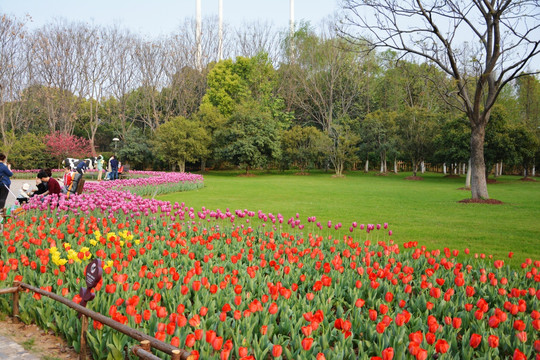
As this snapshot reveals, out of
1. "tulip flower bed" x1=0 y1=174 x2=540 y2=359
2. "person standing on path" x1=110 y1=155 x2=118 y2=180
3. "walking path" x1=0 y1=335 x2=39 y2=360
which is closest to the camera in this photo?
"tulip flower bed" x1=0 y1=174 x2=540 y2=359

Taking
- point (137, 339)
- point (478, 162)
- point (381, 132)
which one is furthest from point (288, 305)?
point (381, 132)

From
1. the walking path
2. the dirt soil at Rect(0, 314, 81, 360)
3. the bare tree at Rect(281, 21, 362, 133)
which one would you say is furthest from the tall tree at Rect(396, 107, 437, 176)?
the walking path

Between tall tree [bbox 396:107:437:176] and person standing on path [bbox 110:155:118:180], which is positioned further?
Answer: tall tree [bbox 396:107:437:176]

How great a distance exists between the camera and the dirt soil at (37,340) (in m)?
3.54

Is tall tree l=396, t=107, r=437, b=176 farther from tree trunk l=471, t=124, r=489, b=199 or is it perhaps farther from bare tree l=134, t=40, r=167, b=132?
bare tree l=134, t=40, r=167, b=132

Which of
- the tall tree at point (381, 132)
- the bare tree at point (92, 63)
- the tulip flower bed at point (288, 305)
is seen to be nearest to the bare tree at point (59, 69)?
the bare tree at point (92, 63)

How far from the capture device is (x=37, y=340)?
382cm

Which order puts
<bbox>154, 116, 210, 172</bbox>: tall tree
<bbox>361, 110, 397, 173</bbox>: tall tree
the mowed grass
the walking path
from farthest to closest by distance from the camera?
<bbox>361, 110, 397, 173</bbox>: tall tree
<bbox>154, 116, 210, 172</bbox>: tall tree
the mowed grass
the walking path

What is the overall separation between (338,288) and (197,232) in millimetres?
3151

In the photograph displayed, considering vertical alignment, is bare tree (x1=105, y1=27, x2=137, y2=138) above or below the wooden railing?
above

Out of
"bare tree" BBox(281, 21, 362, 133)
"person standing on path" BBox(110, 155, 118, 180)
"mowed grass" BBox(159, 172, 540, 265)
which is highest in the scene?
"bare tree" BBox(281, 21, 362, 133)

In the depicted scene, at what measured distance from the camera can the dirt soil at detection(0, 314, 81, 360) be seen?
354 cm

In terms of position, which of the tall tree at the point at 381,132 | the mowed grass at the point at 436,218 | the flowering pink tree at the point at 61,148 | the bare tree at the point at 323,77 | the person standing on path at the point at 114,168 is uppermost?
the bare tree at the point at 323,77

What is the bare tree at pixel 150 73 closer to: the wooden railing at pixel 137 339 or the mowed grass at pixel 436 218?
A: the mowed grass at pixel 436 218
